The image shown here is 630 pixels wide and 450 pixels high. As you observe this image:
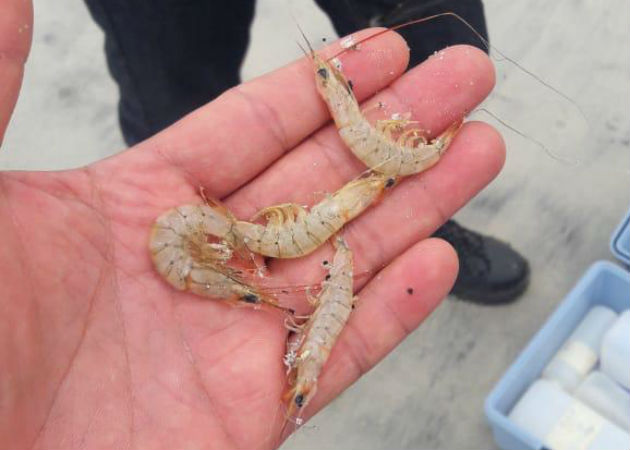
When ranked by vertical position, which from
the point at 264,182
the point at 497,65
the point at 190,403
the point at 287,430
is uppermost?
the point at 264,182

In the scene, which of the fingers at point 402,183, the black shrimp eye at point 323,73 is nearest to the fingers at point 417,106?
the fingers at point 402,183

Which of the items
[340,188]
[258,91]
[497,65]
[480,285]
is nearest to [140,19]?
[258,91]

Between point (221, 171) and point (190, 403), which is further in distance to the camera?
point (221, 171)

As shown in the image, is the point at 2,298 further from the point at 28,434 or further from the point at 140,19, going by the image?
the point at 140,19

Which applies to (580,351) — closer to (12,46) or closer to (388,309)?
(388,309)

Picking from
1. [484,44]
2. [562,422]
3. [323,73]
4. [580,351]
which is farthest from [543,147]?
[323,73]

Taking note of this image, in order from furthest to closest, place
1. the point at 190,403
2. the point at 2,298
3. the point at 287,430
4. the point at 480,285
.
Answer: the point at 480,285
the point at 287,430
the point at 190,403
the point at 2,298

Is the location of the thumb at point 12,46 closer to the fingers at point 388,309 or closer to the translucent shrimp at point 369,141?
the translucent shrimp at point 369,141
